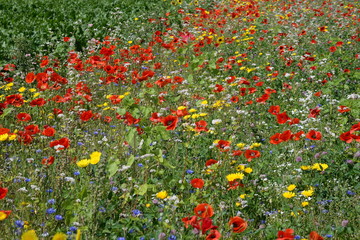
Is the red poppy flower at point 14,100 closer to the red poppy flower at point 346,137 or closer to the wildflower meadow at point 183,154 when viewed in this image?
the wildflower meadow at point 183,154

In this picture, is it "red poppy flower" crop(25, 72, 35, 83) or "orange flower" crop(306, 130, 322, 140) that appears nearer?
"orange flower" crop(306, 130, 322, 140)

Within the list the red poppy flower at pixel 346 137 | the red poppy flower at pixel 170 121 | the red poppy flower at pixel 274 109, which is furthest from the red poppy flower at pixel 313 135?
the red poppy flower at pixel 170 121

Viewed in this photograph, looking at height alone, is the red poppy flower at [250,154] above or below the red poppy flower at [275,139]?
below

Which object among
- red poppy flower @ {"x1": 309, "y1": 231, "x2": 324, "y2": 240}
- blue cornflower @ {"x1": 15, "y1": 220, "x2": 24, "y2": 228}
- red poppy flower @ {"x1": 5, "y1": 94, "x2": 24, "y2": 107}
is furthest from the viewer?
red poppy flower @ {"x1": 5, "y1": 94, "x2": 24, "y2": 107}

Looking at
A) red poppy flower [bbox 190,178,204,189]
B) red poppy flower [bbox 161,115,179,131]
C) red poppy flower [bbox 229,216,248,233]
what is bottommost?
red poppy flower [bbox 190,178,204,189]

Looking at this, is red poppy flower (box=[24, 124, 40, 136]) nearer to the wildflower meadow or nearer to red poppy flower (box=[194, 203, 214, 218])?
the wildflower meadow

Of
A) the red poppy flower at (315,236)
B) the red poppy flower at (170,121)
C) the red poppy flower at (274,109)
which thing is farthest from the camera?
the red poppy flower at (274,109)

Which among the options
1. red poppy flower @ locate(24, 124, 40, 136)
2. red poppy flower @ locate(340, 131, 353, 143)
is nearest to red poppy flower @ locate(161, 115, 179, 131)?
red poppy flower @ locate(24, 124, 40, 136)

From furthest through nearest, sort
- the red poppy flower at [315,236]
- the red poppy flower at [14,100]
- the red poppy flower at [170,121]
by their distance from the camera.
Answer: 1. the red poppy flower at [14,100]
2. the red poppy flower at [170,121]
3. the red poppy flower at [315,236]

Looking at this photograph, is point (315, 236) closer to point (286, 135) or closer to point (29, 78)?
point (286, 135)

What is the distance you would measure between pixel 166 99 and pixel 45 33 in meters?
4.41

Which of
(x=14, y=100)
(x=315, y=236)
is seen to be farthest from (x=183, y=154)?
(x=315, y=236)

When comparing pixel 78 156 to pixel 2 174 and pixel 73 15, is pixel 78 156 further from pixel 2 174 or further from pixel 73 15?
pixel 73 15

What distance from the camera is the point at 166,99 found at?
4.98 m
